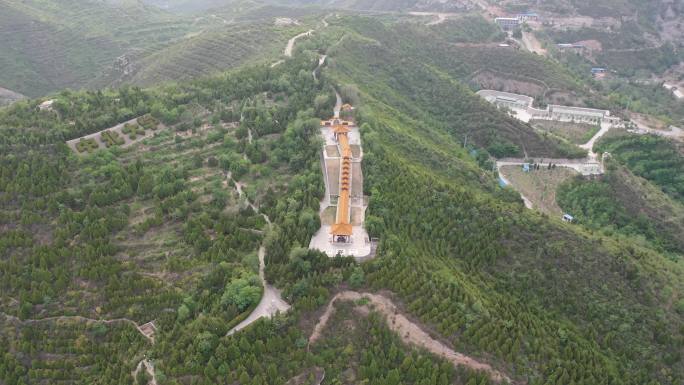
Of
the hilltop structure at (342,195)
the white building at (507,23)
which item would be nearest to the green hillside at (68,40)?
the hilltop structure at (342,195)

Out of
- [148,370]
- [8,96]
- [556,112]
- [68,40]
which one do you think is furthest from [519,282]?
[68,40]

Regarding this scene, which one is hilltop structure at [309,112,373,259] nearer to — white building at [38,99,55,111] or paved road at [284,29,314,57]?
white building at [38,99,55,111]

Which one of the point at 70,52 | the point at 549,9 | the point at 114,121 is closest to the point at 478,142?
the point at 114,121

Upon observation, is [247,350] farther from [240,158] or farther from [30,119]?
[30,119]

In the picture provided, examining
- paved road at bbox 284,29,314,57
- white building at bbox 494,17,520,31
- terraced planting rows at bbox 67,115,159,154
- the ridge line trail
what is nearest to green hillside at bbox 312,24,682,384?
the ridge line trail

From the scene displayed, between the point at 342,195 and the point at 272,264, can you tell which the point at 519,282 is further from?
the point at 272,264
